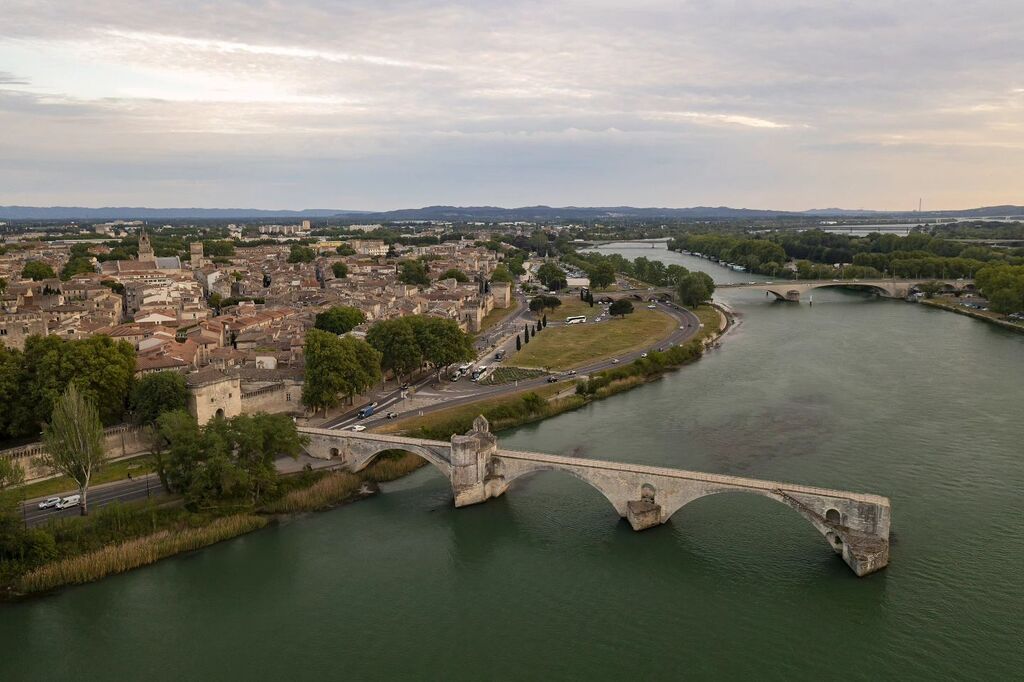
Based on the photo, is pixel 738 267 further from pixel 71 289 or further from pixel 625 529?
pixel 625 529

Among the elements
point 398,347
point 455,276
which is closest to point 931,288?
point 455,276

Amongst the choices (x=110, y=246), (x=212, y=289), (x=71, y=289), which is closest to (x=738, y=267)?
(x=212, y=289)

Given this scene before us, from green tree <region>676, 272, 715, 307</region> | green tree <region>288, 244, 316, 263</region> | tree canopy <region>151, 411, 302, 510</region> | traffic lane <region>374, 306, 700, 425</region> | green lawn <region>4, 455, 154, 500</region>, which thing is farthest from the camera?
green tree <region>288, 244, 316, 263</region>

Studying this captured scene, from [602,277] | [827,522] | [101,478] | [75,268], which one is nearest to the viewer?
[827,522]

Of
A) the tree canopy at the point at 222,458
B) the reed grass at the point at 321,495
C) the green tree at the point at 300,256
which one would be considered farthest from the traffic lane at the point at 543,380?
the green tree at the point at 300,256

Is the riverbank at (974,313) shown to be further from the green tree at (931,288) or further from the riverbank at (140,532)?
the riverbank at (140,532)

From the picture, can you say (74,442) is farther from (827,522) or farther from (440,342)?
(827,522)

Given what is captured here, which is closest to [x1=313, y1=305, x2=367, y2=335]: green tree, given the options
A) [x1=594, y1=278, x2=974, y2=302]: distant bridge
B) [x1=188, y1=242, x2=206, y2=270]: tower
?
[x1=594, y1=278, x2=974, y2=302]: distant bridge

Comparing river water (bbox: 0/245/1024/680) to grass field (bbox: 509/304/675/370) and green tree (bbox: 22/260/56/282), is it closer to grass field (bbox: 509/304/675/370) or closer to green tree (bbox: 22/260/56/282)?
grass field (bbox: 509/304/675/370)
